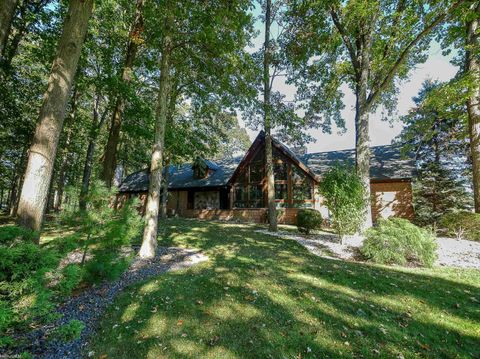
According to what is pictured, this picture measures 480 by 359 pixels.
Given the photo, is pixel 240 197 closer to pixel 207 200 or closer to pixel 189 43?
pixel 207 200

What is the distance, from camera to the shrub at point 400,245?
700cm

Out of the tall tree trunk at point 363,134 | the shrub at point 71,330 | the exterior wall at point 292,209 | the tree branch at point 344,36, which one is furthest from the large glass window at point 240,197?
the shrub at point 71,330

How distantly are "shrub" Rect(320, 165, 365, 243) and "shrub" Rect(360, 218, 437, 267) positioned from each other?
170 centimetres

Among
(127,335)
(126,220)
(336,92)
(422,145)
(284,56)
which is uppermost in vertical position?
(284,56)

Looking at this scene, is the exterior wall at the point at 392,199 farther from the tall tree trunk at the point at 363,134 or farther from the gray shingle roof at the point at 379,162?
the tall tree trunk at the point at 363,134

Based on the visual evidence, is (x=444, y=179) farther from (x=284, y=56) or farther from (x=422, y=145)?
(x=284, y=56)

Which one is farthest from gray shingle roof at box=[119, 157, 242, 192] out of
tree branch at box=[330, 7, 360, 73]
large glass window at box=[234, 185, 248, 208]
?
tree branch at box=[330, 7, 360, 73]

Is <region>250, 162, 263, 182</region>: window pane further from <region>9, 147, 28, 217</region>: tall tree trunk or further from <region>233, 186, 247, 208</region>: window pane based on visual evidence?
<region>9, 147, 28, 217</region>: tall tree trunk

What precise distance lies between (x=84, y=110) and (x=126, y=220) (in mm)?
23353

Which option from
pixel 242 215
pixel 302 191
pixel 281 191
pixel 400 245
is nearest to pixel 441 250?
pixel 400 245

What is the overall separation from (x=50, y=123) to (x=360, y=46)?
43.9ft

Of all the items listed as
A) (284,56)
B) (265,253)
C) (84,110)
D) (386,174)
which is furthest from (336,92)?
(84,110)

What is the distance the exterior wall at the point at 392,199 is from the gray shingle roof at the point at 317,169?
71 cm

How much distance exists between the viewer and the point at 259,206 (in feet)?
63.7
